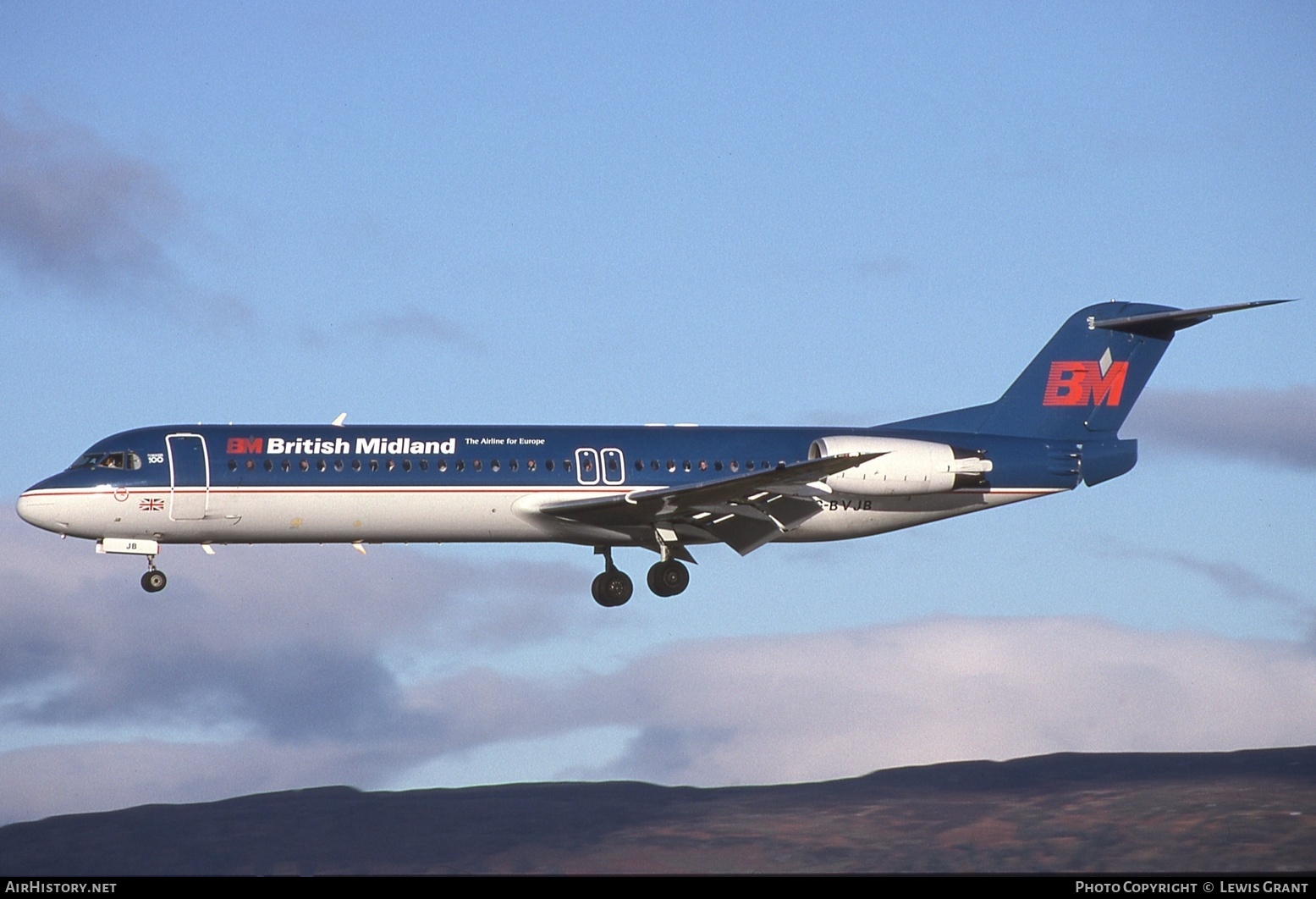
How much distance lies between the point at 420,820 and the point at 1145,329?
5586 centimetres

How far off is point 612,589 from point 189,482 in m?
11.9

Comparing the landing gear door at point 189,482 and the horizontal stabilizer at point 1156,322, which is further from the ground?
the horizontal stabilizer at point 1156,322

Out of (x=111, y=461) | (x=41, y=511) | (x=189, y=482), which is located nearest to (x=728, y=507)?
(x=189, y=482)

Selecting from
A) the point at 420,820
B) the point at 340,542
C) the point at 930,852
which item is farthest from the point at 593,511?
the point at 420,820

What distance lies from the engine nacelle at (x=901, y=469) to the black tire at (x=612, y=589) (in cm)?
649

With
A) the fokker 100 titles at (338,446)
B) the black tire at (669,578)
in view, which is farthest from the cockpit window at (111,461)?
the black tire at (669,578)

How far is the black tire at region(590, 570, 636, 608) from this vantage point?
47031 mm

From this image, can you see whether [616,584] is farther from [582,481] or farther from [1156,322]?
[1156,322]

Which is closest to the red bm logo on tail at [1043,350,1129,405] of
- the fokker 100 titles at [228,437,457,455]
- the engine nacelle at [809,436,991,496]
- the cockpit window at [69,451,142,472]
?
the engine nacelle at [809,436,991,496]

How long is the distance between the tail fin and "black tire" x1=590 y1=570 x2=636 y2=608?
30.0 feet

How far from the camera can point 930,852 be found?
8500 cm

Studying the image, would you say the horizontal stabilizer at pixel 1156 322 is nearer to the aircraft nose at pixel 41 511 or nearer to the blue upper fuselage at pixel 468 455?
the blue upper fuselage at pixel 468 455

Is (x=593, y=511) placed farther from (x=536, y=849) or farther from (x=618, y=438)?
(x=536, y=849)

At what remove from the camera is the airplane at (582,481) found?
41.7 metres
